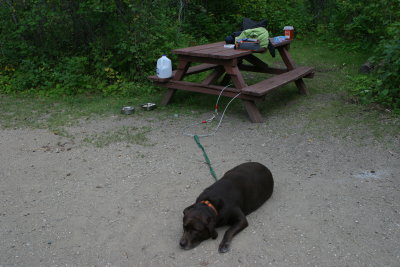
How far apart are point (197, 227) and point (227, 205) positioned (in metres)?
0.34

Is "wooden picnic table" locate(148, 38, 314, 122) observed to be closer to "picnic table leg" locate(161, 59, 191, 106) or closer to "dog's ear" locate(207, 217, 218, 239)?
"picnic table leg" locate(161, 59, 191, 106)

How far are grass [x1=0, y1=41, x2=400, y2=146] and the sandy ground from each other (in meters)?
0.28

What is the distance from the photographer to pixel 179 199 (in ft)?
13.1

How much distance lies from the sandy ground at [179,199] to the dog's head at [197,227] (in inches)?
2.9

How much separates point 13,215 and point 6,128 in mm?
2714

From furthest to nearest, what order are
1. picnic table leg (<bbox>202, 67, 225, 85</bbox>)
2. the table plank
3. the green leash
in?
picnic table leg (<bbox>202, 67, 225, 85</bbox>), the table plank, the green leash

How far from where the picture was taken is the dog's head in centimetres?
320

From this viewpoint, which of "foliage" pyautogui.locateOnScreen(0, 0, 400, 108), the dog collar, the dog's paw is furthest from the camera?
"foliage" pyautogui.locateOnScreen(0, 0, 400, 108)

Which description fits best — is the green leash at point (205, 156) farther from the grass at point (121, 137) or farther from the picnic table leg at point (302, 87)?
the picnic table leg at point (302, 87)

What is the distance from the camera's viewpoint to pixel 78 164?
16.1ft

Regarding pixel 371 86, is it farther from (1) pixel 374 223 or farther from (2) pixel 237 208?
(2) pixel 237 208

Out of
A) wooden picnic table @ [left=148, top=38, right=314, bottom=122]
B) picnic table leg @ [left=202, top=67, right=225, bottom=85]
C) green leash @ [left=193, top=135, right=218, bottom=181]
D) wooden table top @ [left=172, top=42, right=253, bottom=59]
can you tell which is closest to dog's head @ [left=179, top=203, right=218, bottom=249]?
green leash @ [left=193, top=135, right=218, bottom=181]

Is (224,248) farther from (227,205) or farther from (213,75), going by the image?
(213,75)

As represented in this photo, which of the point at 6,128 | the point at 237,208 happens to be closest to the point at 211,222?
the point at 237,208
